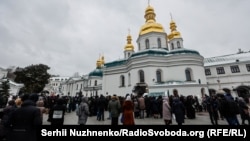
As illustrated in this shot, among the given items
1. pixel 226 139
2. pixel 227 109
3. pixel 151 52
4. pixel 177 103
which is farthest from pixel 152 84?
pixel 226 139

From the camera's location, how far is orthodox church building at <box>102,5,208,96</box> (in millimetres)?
23305

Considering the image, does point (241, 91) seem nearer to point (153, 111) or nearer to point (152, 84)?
point (152, 84)

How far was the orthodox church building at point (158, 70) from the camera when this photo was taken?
23.3 metres

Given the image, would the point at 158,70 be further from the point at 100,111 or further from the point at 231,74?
the point at 231,74

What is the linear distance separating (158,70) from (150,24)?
11.6m

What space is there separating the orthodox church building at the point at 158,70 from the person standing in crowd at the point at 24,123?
1939 cm

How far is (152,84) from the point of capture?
25.3 m

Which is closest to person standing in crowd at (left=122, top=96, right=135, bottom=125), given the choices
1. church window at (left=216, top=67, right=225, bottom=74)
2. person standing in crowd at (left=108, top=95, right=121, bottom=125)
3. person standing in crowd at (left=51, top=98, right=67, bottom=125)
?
person standing in crowd at (left=108, top=95, right=121, bottom=125)

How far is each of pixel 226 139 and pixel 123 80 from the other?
27.5 meters

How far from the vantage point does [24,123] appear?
10.8 feet

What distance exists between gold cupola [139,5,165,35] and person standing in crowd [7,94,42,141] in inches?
1195

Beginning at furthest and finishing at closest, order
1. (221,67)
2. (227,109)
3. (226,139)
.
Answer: (221,67)
(227,109)
(226,139)

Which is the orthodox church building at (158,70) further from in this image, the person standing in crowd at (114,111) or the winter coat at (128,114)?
the winter coat at (128,114)

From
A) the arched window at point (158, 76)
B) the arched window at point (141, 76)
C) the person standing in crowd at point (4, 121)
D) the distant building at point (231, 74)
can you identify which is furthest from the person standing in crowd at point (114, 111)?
the distant building at point (231, 74)
